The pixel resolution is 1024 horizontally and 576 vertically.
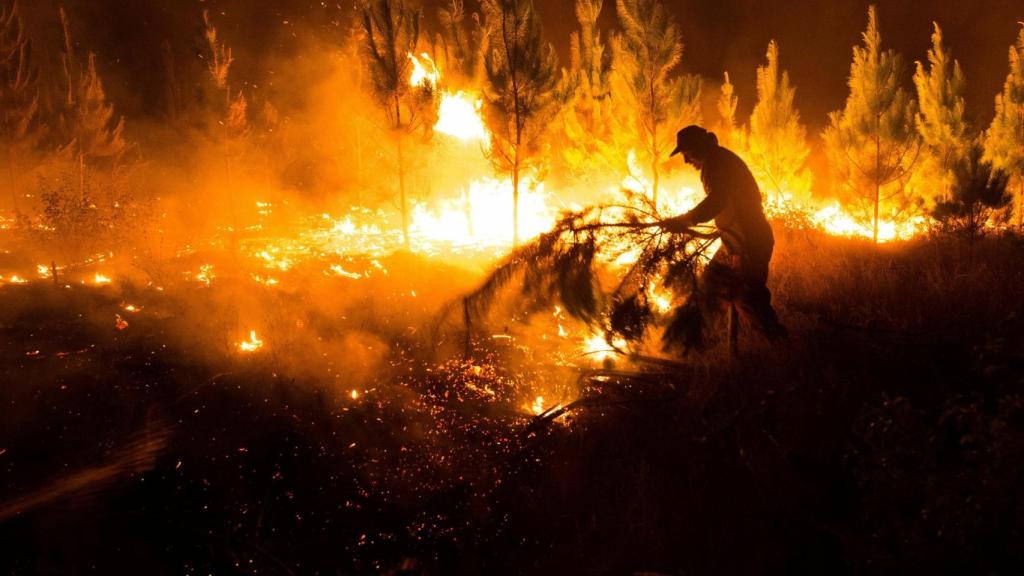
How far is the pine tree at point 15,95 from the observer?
1753 cm

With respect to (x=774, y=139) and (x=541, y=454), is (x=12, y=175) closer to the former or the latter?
(x=541, y=454)

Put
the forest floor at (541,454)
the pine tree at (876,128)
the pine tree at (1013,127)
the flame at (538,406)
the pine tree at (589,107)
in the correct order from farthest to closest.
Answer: the pine tree at (1013,127), the pine tree at (589,107), the pine tree at (876,128), the flame at (538,406), the forest floor at (541,454)

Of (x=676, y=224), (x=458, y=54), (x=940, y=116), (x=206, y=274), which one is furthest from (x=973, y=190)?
(x=206, y=274)

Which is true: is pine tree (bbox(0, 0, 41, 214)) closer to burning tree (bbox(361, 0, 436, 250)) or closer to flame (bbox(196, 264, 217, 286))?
flame (bbox(196, 264, 217, 286))

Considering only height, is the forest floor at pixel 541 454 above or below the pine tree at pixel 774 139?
below

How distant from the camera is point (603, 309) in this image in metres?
4.11

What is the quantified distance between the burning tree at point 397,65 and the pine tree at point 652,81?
426 cm

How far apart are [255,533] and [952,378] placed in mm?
5131

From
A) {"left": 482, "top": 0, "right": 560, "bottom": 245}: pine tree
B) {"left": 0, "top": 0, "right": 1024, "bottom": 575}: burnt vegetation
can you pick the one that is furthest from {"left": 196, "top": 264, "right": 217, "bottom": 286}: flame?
{"left": 482, "top": 0, "right": 560, "bottom": 245}: pine tree

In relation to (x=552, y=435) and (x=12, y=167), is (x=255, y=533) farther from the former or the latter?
(x=12, y=167)

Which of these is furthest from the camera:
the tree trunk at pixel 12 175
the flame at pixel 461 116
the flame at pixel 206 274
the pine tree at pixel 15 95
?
the tree trunk at pixel 12 175

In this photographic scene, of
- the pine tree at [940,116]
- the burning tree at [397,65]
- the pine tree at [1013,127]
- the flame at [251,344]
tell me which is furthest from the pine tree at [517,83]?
the pine tree at [1013,127]

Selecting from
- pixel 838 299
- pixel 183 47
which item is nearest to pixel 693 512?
pixel 838 299

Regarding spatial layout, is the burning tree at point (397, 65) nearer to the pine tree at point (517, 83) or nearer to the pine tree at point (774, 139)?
the pine tree at point (517, 83)
